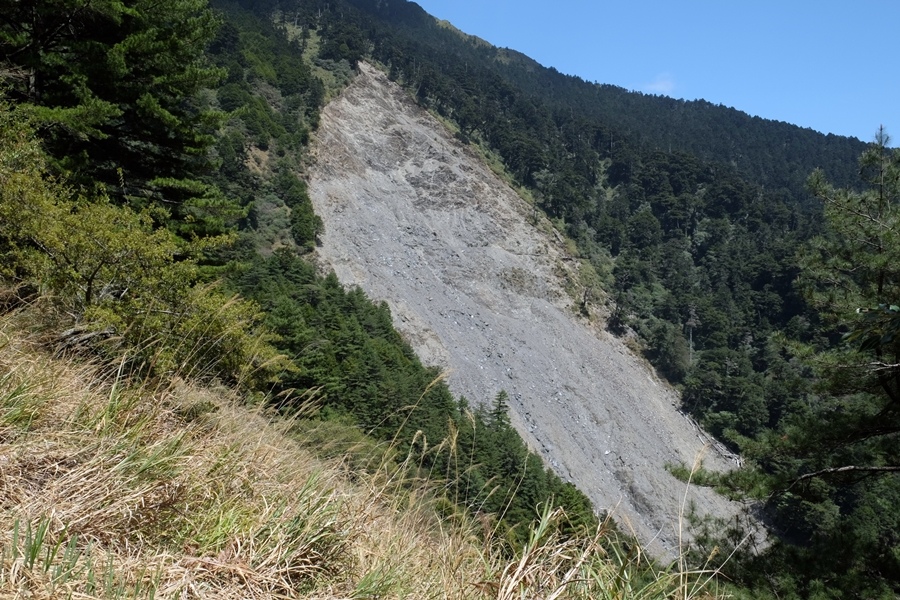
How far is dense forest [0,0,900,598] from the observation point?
6.28 meters

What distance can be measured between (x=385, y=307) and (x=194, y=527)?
45.7 m

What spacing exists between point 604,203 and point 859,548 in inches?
3718

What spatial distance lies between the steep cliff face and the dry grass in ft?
124

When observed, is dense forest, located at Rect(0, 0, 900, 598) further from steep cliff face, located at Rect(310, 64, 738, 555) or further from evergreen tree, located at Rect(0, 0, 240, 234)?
steep cliff face, located at Rect(310, 64, 738, 555)

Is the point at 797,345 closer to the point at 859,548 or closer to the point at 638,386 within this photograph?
the point at 859,548

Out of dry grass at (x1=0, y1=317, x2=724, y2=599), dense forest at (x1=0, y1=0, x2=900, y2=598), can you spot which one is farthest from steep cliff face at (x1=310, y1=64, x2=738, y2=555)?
dry grass at (x1=0, y1=317, x2=724, y2=599)

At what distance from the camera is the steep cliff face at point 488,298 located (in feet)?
147

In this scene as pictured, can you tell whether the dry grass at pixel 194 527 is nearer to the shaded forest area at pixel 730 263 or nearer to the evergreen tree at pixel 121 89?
the shaded forest area at pixel 730 263

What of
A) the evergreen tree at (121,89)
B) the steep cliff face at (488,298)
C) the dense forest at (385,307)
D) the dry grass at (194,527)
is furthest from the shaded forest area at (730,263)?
the evergreen tree at (121,89)

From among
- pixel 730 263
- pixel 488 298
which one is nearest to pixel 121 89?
pixel 488 298

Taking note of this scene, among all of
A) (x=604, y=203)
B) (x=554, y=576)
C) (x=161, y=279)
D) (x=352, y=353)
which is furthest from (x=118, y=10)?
(x=604, y=203)

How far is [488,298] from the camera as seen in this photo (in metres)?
58.3

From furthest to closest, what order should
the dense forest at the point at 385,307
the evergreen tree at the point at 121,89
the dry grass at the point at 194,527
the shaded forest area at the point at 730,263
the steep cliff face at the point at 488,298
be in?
the steep cliff face at the point at 488,298 → the evergreen tree at the point at 121,89 → the shaded forest area at the point at 730,263 → the dense forest at the point at 385,307 → the dry grass at the point at 194,527

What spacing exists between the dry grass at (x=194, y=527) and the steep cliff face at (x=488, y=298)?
124ft
